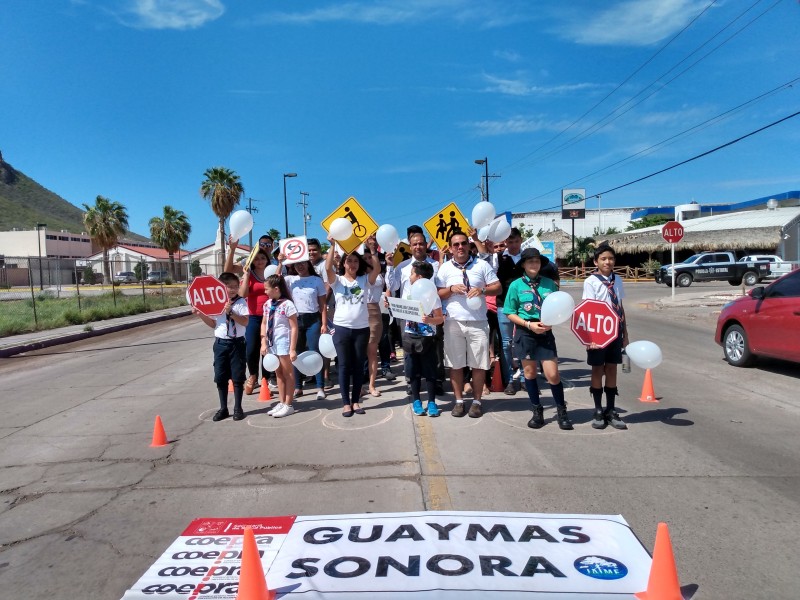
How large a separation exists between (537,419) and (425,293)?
70.1 inches

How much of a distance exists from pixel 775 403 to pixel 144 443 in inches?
290

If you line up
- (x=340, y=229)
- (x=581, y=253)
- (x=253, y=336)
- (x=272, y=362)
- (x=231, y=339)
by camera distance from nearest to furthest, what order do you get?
(x=231, y=339) < (x=340, y=229) < (x=272, y=362) < (x=253, y=336) < (x=581, y=253)

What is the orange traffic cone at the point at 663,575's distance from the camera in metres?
2.60

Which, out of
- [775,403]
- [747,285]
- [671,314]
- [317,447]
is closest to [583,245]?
[747,285]

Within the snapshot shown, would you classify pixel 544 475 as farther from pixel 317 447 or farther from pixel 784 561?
pixel 317 447

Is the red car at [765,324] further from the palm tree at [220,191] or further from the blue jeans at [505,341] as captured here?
the palm tree at [220,191]

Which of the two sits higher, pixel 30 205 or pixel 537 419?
pixel 30 205

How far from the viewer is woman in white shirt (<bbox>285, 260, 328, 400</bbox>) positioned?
276 inches

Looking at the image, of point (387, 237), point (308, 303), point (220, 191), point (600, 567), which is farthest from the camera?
point (220, 191)

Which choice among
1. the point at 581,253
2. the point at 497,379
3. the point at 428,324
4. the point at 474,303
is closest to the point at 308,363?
the point at 428,324

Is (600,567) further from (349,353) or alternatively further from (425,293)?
(349,353)

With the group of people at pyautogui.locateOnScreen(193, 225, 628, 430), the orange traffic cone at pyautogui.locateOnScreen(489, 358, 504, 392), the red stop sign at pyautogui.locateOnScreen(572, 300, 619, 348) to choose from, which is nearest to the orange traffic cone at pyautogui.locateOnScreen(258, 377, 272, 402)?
the group of people at pyautogui.locateOnScreen(193, 225, 628, 430)

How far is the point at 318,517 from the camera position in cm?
359

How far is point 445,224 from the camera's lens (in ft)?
24.5
